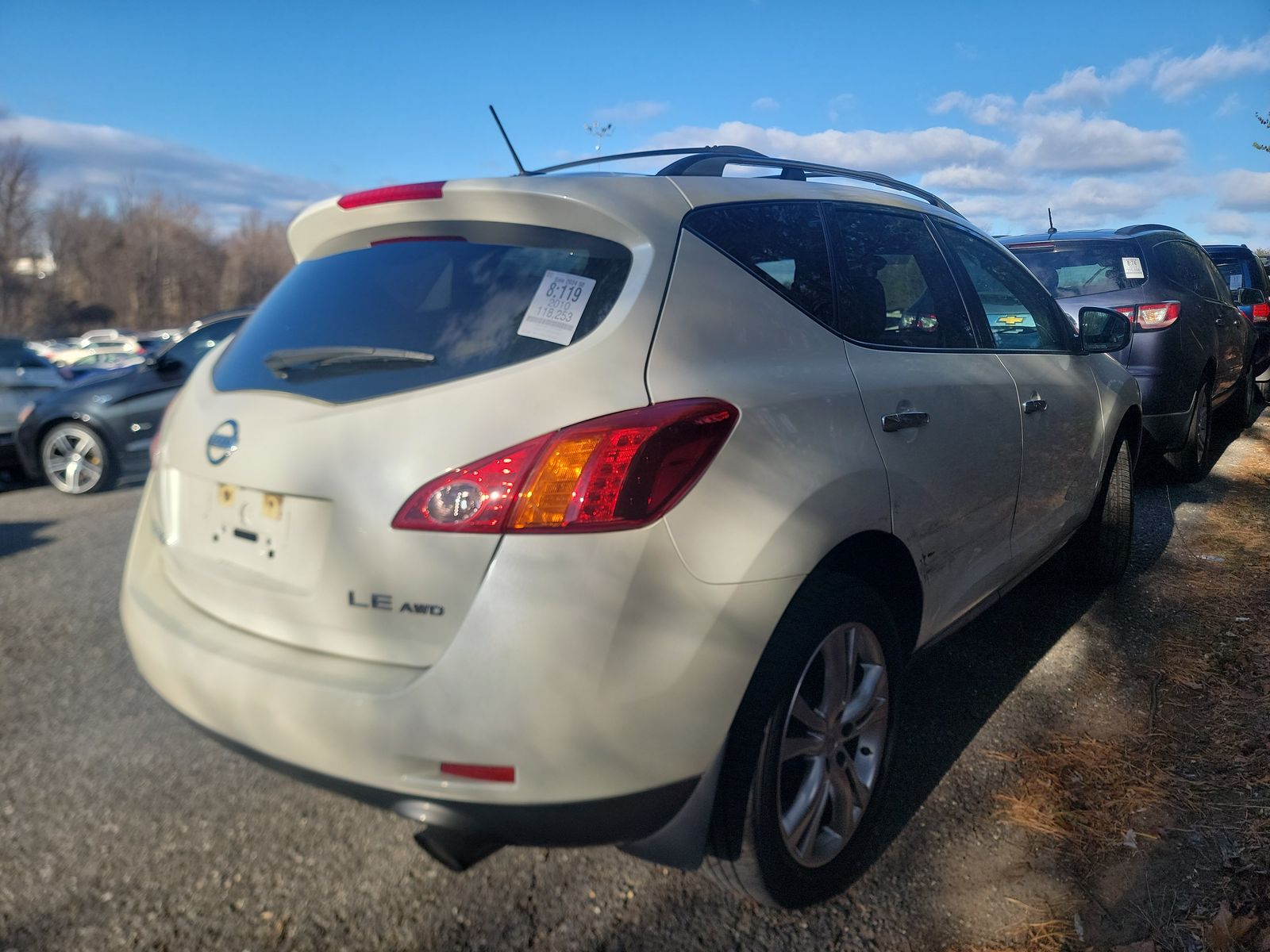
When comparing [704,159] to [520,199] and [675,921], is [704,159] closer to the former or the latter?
[520,199]

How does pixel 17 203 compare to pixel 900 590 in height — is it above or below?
above

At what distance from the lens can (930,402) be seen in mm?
2615

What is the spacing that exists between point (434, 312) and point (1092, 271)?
18.6 ft

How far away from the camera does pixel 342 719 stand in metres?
1.79

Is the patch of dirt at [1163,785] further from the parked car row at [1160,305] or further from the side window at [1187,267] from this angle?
the side window at [1187,267]

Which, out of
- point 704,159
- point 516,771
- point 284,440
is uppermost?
point 704,159

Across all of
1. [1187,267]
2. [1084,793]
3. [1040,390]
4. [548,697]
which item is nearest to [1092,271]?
[1187,267]

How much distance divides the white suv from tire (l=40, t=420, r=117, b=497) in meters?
6.43

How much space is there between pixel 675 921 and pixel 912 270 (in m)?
2.04

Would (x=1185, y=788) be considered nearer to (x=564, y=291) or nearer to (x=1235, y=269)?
(x=564, y=291)

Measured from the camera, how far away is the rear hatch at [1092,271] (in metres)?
6.18

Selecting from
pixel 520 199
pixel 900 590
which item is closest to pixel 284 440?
pixel 520 199

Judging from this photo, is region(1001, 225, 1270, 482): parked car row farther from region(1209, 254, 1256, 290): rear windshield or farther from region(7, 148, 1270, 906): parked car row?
region(1209, 254, 1256, 290): rear windshield

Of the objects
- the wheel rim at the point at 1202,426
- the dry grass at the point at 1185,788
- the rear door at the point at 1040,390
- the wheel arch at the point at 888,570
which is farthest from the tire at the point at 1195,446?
the wheel arch at the point at 888,570
